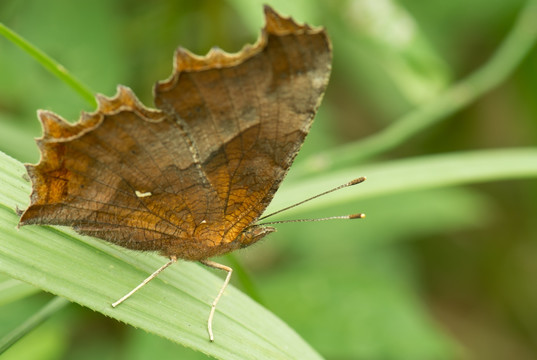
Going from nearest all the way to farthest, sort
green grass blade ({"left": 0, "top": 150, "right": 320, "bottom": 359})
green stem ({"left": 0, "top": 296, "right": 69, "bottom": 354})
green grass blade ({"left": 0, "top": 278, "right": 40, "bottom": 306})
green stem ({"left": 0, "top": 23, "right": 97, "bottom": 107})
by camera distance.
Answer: green grass blade ({"left": 0, "top": 150, "right": 320, "bottom": 359})
green stem ({"left": 0, "top": 296, "right": 69, "bottom": 354})
green stem ({"left": 0, "top": 23, "right": 97, "bottom": 107})
green grass blade ({"left": 0, "top": 278, "right": 40, "bottom": 306})

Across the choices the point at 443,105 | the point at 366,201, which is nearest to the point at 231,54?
the point at 443,105

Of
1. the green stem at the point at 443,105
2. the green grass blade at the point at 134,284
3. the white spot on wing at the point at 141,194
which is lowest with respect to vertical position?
the green grass blade at the point at 134,284

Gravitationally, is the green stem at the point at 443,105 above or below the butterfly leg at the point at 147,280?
above

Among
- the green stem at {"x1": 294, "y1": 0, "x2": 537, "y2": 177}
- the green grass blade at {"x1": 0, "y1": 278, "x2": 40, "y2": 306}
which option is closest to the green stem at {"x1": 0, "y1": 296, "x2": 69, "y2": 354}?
the green grass blade at {"x1": 0, "y1": 278, "x2": 40, "y2": 306}

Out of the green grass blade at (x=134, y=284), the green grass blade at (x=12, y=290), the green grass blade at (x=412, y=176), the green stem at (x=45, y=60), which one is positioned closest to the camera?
the green grass blade at (x=134, y=284)

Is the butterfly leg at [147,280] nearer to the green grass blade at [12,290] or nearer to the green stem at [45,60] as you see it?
the green grass blade at [12,290]

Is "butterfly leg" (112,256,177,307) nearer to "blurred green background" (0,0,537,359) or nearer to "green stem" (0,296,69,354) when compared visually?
"green stem" (0,296,69,354)

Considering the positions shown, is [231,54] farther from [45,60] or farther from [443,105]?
[443,105]

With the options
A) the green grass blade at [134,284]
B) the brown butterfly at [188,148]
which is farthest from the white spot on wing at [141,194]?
the green grass blade at [134,284]
